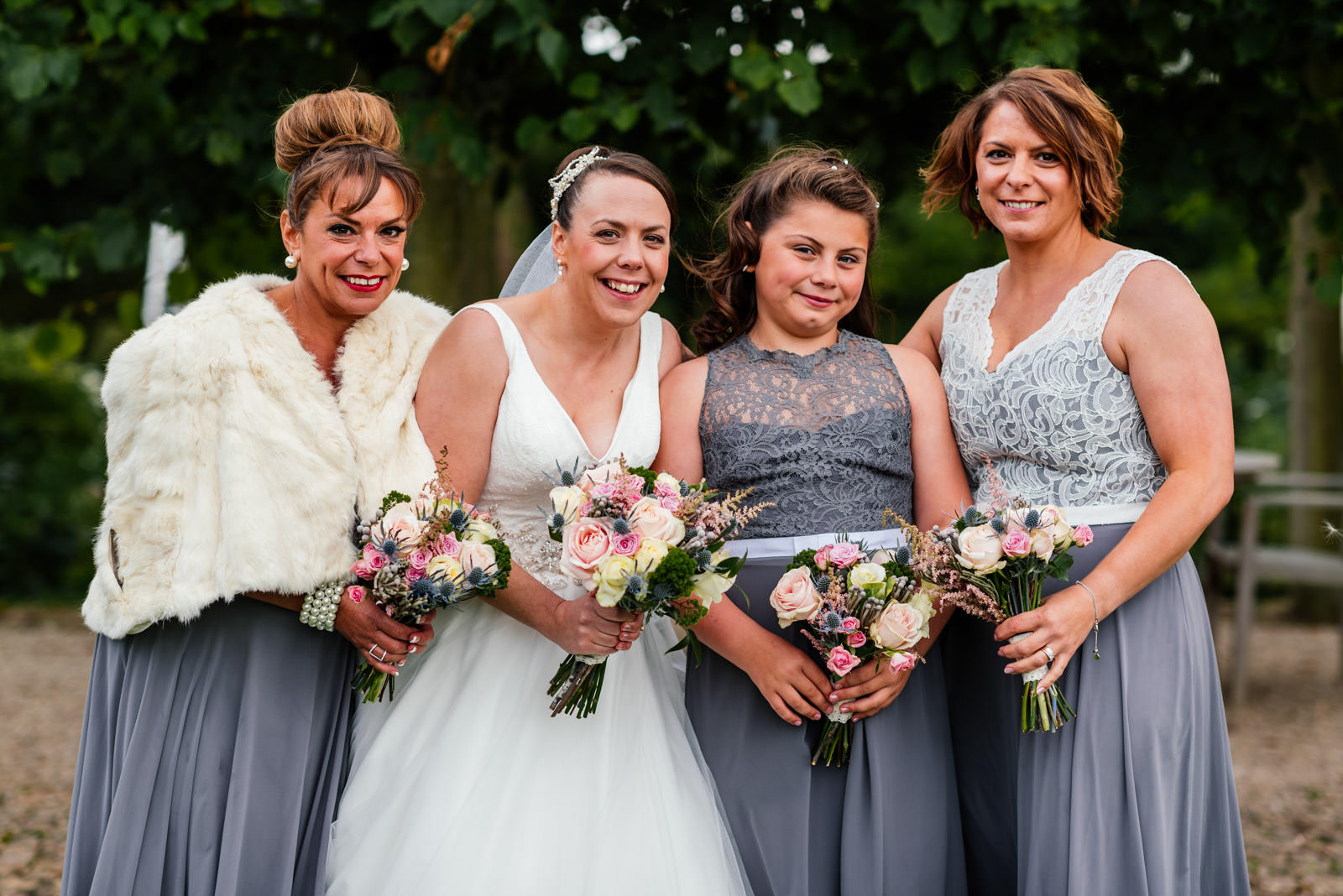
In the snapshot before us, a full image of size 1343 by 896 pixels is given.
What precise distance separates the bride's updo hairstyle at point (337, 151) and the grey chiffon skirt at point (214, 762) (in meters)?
1.10

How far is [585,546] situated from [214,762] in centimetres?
115

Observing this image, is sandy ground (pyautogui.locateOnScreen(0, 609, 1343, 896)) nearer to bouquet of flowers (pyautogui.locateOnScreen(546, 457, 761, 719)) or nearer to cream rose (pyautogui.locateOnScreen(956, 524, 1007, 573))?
cream rose (pyautogui.locateOnScreen(956, 524, 1007, 573))

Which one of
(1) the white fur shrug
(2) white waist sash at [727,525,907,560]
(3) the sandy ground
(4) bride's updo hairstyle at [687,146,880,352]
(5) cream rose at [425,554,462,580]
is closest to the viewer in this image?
(5) cream rose at [425,554,462,580]

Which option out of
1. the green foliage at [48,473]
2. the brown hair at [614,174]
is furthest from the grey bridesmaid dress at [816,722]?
the green foliage at [48,473]

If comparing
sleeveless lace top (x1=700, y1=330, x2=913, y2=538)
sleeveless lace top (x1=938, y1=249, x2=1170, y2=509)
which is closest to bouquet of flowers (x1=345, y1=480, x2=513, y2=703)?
sleeveless lace top (x1=700, y1=330, x2=913, y2=538)

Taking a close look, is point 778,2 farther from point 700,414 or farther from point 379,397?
→ point 379,397

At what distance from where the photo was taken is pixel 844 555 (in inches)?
111

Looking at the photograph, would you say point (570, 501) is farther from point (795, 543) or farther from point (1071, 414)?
point (1071, 414)

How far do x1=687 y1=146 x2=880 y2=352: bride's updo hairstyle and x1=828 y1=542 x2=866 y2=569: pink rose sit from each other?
877mm

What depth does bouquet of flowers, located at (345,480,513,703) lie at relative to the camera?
278cm

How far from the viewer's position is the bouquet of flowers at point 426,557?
9.12ft

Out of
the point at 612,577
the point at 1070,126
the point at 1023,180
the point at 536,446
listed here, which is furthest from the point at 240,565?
the point at 1070,126

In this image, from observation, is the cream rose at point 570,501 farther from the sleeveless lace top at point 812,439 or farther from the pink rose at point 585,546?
the sleeveless lace top at point 812,439

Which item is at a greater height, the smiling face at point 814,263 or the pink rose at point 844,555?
the smiling face at point 814,263
